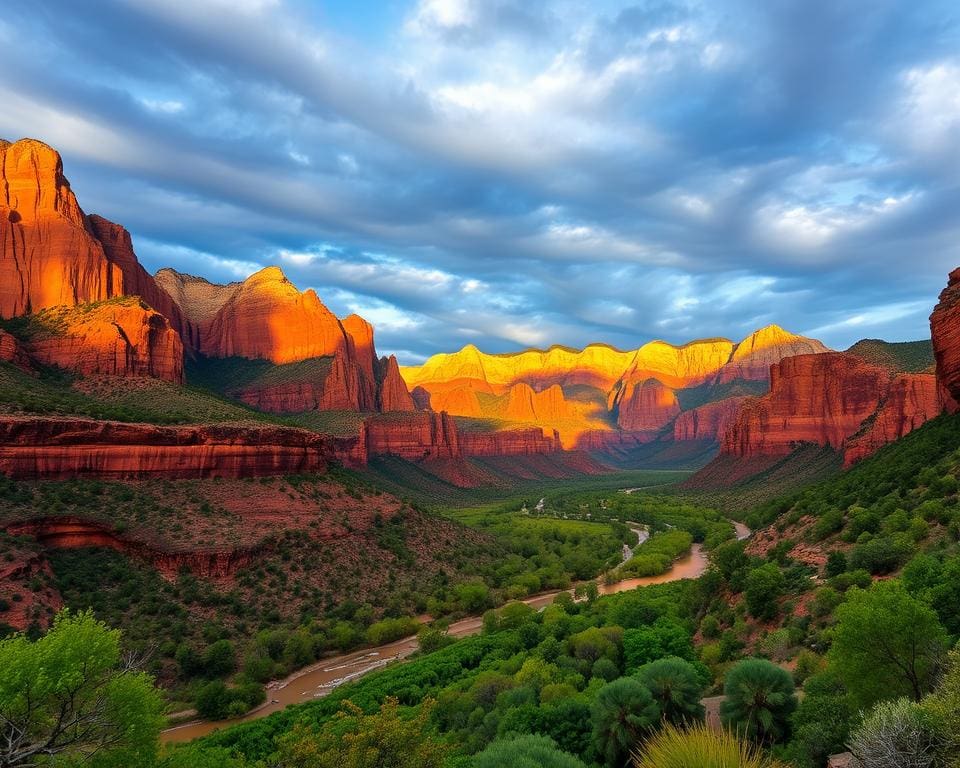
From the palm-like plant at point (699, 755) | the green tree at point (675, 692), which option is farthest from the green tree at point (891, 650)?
the palm-like plant at point (699, 755)

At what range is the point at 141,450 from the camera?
167 feet

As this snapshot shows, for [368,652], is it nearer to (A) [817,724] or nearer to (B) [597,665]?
(B) [597,665]

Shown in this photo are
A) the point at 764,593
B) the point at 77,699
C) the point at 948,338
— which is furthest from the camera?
the point at 948,338

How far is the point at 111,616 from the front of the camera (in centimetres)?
3897

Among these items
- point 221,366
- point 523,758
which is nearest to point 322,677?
point 523,758

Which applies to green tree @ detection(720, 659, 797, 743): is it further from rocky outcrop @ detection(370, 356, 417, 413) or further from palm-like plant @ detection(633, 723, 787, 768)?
rocky outcrop @ detection(370, 356, 417, 413)

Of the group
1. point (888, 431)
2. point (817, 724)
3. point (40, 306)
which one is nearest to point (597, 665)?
point (817, 724)

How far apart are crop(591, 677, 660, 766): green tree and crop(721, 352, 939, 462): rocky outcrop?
82.6 metres

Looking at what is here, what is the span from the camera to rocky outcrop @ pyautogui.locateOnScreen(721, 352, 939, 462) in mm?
111419

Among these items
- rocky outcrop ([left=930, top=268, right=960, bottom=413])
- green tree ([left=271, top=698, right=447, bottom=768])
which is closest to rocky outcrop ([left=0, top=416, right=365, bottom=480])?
green tree ([left=271, top=698, right=447, bottom=768])

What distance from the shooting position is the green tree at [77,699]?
555 inches

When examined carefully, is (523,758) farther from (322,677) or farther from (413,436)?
(413,436)

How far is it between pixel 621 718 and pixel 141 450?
4848 centimetres

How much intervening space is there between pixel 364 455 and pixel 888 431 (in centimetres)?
9764
